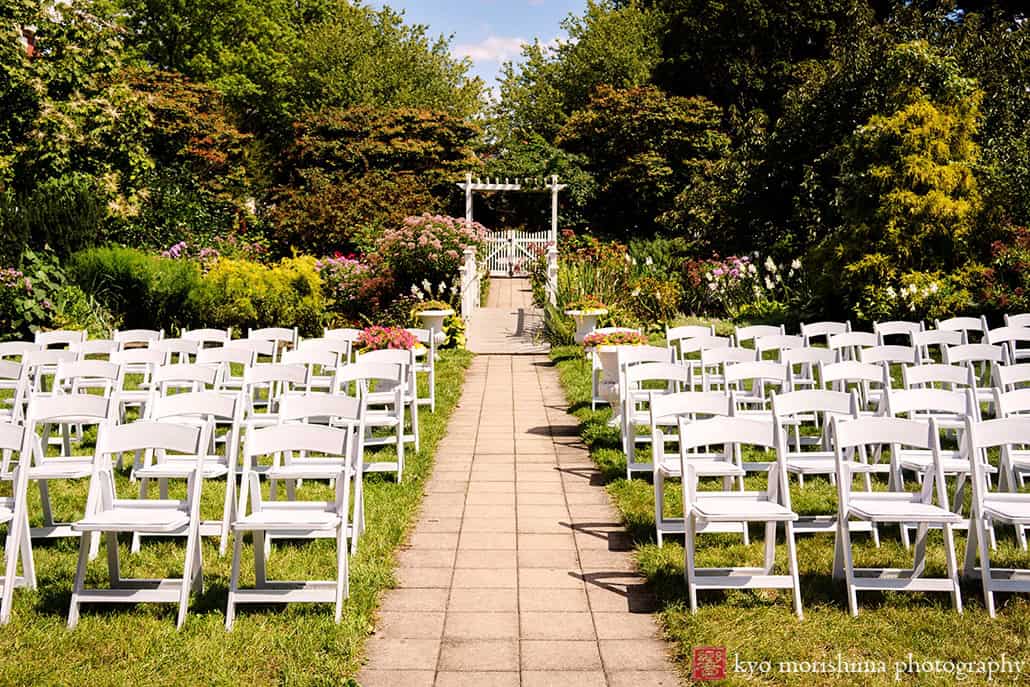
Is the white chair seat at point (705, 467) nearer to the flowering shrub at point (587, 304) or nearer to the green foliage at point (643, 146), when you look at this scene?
the flowering shrub at point (587, 304)

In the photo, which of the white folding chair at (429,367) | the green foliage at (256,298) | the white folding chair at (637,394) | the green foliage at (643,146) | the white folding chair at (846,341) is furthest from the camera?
the green foliage at (643,146)

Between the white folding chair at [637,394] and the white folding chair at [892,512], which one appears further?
the white folding chair at [637,394]

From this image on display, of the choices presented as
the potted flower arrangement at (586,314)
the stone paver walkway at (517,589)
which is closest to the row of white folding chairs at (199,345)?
the stone paver walkway at (517,589)

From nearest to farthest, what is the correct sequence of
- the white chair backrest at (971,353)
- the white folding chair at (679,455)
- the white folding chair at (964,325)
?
1. the white folding chair at (679,455)
2. the white chair backrest at (971,353)
3. the white folding chair at (964,325)

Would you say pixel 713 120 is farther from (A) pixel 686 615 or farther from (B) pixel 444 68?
(A) pixel 686 615

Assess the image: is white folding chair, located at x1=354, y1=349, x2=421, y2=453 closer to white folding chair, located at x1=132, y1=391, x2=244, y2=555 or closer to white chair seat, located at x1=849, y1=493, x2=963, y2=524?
white folding chair, located at x1=132, y1=391, x2=244, y2=555

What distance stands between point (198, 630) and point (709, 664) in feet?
7.80

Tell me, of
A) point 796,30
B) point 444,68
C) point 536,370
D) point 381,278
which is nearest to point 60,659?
point 536,370

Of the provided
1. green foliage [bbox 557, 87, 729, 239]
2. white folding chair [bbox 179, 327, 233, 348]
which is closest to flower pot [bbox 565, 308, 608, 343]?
white folding chair [bbox 179, 327, 233, 348]

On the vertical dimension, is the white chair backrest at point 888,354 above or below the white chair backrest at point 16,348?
below

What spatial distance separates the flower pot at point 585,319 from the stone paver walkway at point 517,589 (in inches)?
235

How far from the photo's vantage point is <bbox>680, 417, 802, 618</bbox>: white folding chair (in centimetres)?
490

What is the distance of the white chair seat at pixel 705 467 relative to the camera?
5.81 meters

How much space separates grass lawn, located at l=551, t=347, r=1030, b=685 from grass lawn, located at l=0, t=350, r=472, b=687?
5.07 feet
